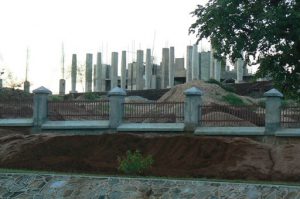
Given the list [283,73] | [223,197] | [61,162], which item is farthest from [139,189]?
[283,73]

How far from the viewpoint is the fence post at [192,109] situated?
20375mm

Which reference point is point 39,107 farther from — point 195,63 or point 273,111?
point 195,63

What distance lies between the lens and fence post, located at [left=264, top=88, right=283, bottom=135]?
19125mm

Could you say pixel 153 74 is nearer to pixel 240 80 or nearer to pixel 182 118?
pixel 240 80

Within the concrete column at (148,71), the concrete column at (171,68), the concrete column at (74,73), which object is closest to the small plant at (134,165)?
the concrete column at (171,68)

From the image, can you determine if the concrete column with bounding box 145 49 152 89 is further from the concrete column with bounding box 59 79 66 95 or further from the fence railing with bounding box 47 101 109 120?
the fence railing with bounding box 47 101 109 120

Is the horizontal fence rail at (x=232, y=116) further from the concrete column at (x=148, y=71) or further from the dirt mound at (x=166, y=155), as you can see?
the concrete column at (x=148, y=71)

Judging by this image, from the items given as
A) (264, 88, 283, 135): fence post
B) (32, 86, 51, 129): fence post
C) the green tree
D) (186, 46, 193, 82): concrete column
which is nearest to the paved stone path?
the green tree

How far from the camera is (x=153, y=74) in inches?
2692

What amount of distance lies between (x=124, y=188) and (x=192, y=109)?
7.15 meters

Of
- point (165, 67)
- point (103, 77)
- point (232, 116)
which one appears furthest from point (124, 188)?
point (103, 77)

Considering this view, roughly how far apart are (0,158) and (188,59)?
43302mm

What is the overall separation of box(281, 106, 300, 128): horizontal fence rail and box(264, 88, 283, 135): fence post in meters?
0.17

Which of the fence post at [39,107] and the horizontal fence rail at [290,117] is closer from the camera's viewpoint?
the horizontal fence rail at [290,117]
